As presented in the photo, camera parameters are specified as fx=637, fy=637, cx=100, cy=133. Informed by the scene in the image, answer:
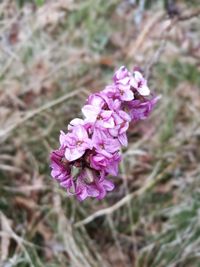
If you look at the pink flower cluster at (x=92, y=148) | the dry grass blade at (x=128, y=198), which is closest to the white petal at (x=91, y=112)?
the pink flower cluster at (x=92, y=148)

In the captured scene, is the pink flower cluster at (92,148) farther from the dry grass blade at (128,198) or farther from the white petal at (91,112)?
the dry grass blade at (128,198)

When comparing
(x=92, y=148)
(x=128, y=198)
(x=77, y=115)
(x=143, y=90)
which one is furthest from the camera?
(x=77, y=115)

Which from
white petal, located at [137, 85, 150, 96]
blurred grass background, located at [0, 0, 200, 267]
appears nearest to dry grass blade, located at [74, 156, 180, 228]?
blurred grass background, located at [0, 0, 200, 267]

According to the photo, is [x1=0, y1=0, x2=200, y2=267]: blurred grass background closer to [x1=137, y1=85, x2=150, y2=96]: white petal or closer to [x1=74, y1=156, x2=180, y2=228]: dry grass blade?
[x1=74, y1=156, x2=180, y2=228]: dry grass blade

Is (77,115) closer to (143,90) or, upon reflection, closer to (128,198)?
(128,198)

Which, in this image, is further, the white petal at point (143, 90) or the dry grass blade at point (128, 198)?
the dry grass blade at point (128, 198)

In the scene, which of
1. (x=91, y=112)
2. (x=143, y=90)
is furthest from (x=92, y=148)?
(x=143, y=90)
